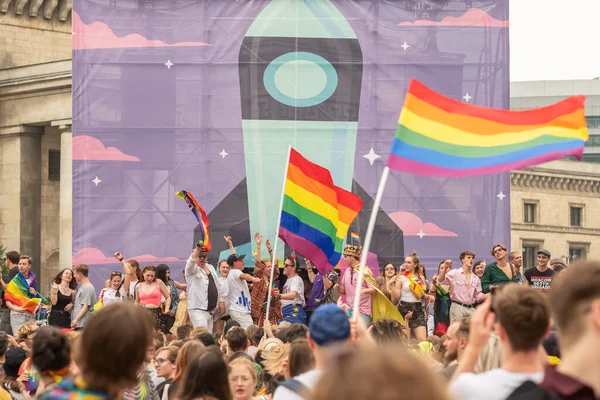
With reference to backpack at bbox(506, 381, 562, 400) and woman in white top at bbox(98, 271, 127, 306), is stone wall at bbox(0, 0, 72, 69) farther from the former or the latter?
backpack at bbox(506, 381, 562, 400)

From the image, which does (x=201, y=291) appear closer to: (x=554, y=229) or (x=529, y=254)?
(x=529, y=254)

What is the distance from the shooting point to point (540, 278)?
15.9 meters

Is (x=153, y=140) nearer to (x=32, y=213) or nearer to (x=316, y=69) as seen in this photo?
(x=316, y=69)

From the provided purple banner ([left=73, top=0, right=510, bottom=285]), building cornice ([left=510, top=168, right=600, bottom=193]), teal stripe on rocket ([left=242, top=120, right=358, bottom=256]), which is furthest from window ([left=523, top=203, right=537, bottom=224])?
teal stripe on rocket ([left=242, top=120, right=358, bottom=256])

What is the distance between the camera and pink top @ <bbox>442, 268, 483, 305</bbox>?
1648 cm

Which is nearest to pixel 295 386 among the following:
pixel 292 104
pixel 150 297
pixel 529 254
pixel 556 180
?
pixel 150 297

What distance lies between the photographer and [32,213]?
49875 millimetres

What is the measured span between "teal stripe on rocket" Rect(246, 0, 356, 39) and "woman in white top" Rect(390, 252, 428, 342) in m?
8.06

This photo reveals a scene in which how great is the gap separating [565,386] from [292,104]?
65.1 ft

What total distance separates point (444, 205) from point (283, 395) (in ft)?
59.6

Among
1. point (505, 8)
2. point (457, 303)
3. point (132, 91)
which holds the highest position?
point (505, 8)

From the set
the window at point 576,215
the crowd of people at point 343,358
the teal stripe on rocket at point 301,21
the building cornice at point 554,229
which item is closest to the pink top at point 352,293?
the crowd of people at point 343,358

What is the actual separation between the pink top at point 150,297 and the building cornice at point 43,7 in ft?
132

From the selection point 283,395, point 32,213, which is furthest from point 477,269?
point 32,213
